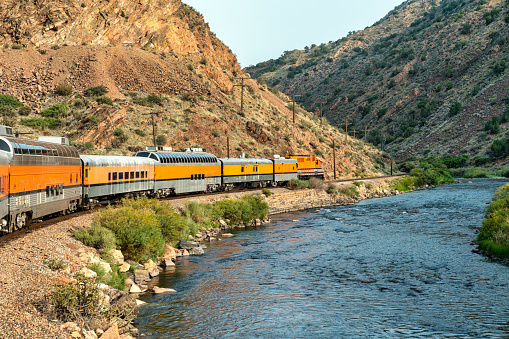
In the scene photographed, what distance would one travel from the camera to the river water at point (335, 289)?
15.1m

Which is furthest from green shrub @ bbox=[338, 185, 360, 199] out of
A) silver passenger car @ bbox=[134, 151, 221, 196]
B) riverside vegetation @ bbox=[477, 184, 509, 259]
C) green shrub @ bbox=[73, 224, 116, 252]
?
green shrub @ bbox=[73, 224, 116, 252]

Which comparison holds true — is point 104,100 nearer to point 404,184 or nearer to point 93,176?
point 93,176

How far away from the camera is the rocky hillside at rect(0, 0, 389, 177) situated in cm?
6712

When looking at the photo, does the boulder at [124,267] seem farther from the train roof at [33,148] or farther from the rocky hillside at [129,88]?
the rocky hillside at [129,88]

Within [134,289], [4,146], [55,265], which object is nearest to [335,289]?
[134,289]

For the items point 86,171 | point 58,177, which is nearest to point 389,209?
point 86,171

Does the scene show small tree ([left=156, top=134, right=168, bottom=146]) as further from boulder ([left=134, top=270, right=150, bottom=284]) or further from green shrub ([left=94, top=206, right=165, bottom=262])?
boulder ([left=134, top=270, right=150, bottom=284])

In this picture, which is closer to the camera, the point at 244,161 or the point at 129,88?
the point at 244,161

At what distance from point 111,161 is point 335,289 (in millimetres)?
18057

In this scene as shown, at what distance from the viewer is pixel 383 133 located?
132625 mm

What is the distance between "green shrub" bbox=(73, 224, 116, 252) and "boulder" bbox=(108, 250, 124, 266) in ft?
0.73

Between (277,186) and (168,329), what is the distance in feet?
151

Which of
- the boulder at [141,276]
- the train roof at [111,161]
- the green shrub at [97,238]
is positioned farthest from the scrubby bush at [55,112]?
the boulder at [141,276]

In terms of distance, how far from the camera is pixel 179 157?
4128 cm
